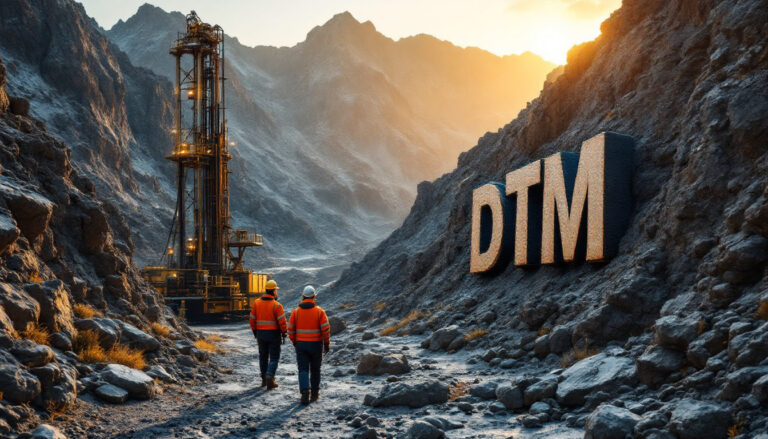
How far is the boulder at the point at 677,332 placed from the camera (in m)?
7.06

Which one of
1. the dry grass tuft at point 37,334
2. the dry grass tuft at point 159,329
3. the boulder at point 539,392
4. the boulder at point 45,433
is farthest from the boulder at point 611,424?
the dry grass tuft at point 159,329

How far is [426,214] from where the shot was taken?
141ft

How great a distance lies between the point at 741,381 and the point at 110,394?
741cm

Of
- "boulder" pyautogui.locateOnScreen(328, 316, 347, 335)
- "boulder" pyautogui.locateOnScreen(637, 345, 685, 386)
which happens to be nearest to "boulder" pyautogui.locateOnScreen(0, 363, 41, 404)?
"boulder" pyautogui.locateOnScreen(637, 345, 685, 386)

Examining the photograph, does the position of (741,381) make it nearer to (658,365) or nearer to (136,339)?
(658,365)

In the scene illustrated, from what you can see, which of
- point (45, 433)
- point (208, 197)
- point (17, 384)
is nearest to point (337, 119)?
point (208, 197)

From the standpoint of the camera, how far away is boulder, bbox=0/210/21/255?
8.00 metres

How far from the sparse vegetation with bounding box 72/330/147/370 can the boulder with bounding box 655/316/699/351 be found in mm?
7792

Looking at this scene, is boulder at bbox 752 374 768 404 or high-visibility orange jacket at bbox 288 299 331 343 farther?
high-visibility orange jacket at bbox 288 299 331 343

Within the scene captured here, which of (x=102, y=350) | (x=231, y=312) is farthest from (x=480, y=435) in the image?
(x=231, y=312)

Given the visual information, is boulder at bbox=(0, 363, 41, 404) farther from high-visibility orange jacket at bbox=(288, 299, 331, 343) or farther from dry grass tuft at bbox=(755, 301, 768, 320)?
dry grass tuft at bbox=(755, 301, 768, 320)

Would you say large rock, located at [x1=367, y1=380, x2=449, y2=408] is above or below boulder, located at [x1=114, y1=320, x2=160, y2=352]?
below

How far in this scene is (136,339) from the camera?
35.7ft

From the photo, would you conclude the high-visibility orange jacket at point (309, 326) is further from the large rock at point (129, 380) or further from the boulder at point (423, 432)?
the boulder at point (423, 432)
